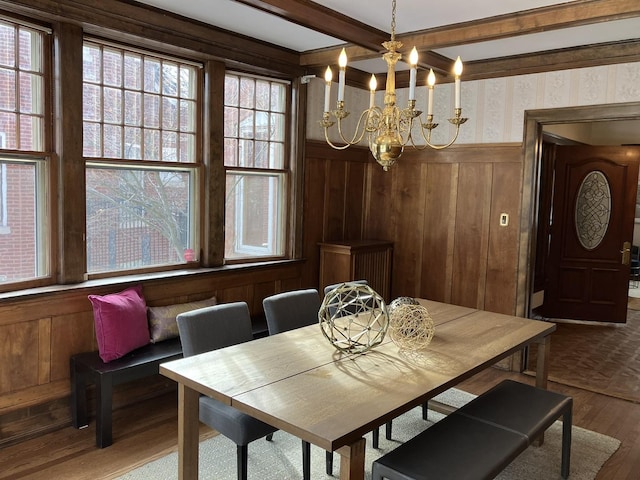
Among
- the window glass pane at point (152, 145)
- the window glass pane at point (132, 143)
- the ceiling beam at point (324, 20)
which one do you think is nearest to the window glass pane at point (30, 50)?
the window glass pane at point (132, 143)

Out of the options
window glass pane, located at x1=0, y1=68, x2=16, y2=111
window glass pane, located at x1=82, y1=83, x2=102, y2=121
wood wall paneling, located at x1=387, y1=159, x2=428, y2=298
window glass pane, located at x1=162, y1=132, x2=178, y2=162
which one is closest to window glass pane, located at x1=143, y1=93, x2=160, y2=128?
window glass pane, located at x1=162, y1=132, x2=178, y2=162

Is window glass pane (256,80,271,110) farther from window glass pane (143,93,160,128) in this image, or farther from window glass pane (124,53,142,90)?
→ window glass pane (124,53,142,90)

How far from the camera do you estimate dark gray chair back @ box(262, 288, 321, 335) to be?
3168mm

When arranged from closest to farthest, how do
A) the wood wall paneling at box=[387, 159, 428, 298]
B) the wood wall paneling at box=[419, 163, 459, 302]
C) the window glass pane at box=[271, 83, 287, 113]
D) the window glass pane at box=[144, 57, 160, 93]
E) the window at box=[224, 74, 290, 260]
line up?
the window glass pane at box=[144, 57, 160, 93] < the window at box=[224, 74, 290, 260] < the window glass pane at box=[271, 83, 287, 113] < the wood wall paneling at box=[419, 163, 459, 302] < the wood wall paneling at box=[387, 159, 428, 298]

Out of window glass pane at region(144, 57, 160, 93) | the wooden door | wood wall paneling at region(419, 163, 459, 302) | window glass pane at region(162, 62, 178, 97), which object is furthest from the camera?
the wooden door

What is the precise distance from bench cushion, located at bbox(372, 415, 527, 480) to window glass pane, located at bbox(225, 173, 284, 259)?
7.98ft

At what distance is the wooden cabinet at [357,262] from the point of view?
191 inches

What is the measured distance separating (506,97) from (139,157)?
303 cm

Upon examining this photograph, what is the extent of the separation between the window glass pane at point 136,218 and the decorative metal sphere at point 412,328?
6.63 feet

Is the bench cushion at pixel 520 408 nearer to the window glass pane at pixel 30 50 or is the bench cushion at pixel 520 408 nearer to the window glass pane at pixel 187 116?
the window glass pane at pixel 187 116

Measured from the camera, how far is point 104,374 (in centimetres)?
310

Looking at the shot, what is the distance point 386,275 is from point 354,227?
575 millimetres

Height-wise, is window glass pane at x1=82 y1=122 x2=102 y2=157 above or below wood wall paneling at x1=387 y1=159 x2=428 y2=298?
above


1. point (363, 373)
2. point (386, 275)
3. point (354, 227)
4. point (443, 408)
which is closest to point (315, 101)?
point (354, 227)
